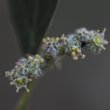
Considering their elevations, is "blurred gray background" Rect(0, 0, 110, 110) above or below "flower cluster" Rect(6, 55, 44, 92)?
above

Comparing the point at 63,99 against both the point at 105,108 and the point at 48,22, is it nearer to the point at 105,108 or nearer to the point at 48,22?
the point at 105,108

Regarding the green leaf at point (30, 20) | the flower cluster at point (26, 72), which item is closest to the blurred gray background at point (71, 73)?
the green leaf at point (30, 20)

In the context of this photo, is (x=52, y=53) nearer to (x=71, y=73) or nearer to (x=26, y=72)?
(x=26, y=72)

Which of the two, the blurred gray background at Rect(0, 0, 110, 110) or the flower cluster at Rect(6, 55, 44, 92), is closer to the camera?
the flower cluster at Rect(6, 55, 44, 92)

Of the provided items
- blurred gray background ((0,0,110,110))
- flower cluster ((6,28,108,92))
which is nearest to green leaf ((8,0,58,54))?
flower cluster ((6,28,108,92))

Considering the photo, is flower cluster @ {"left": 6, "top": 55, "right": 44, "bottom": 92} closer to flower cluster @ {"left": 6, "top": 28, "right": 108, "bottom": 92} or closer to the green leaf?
flower cluster @ {"left": 6, "top": 28, "right": 108, "bottom": 92}

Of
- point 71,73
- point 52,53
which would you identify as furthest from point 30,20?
point 71,73
